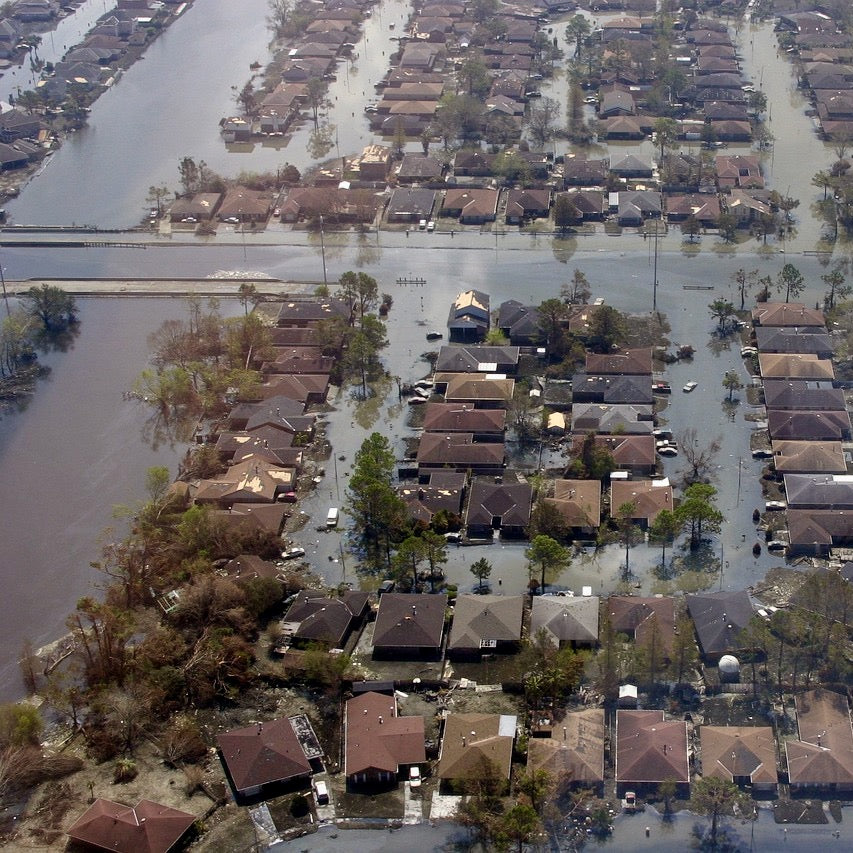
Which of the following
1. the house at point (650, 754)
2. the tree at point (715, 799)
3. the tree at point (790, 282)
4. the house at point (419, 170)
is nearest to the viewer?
the tree at point (715, 799)

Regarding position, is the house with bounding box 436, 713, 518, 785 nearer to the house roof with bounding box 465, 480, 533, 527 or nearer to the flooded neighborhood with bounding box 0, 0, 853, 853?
the flooded neighborhood with bounding box 0, 0, 853, 853

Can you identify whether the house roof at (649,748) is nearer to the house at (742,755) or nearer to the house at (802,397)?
the house at (742,755)

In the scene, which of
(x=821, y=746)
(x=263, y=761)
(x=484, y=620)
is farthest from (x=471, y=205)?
(x=821, y=746)

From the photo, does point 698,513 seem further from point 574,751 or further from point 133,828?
point 133,828

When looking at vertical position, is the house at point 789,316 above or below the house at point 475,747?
below

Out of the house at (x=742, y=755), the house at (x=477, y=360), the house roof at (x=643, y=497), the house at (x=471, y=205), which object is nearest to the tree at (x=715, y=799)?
the house at (x=742, y=755)

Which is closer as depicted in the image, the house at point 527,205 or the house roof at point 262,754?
the house roof at point 262,754

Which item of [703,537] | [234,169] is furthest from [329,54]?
[703,537]
